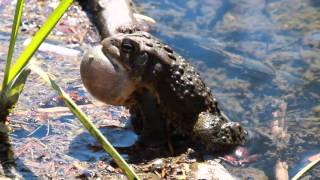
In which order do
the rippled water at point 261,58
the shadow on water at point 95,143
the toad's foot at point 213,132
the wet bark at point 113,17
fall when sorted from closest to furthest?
the shadow on water at point 95,143 → the toad's foot at point 213,132 → the rippled water at point 261,58 → the wet bark at point 113,17

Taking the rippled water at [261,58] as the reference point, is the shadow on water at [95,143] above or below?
below

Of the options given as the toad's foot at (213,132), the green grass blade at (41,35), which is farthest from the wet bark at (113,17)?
the green grass blade at (41,35)

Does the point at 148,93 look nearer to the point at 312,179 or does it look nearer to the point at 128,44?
the point at 128,44

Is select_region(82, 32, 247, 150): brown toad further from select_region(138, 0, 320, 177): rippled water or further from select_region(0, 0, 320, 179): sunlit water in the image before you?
select_region(138, 0, 320, 177): rippled water

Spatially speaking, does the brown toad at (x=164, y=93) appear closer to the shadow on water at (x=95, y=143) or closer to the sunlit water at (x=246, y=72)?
the shadow on water at (x=95, y=143)

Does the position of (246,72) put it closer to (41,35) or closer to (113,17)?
(113,17)

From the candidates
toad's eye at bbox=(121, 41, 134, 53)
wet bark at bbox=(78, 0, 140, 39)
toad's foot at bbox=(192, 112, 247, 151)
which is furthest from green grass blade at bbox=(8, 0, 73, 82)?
wet bark at bbox=(78, 0, 140, 39)
